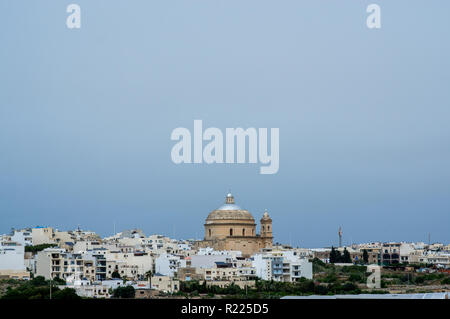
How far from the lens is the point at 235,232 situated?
195 ft

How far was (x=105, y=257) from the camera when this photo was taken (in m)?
48.5

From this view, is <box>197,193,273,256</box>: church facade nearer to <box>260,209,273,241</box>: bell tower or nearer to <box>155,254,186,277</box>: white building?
<box>260,209,273,241</box>: bell tower

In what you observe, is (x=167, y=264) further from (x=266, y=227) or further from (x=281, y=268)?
(x=266, y=227)

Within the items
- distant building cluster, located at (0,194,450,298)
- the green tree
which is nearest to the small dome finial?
distant building cluster, located at (0,194,450,298)

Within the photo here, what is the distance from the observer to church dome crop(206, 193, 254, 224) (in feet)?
196

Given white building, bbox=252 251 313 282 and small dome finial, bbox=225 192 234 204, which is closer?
white building, bbox=252 251 313 282

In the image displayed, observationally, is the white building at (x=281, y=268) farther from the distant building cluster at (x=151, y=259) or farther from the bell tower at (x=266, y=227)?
the bell tower at (x=266, y=227)

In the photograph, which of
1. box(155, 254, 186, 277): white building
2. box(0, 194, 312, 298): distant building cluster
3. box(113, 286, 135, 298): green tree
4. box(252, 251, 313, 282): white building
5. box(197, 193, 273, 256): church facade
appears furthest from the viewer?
box(197, 193, 273, 256): church facade

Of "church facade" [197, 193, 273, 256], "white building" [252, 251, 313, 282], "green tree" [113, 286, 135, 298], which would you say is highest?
"church facade" [197, 193, 273, 256]

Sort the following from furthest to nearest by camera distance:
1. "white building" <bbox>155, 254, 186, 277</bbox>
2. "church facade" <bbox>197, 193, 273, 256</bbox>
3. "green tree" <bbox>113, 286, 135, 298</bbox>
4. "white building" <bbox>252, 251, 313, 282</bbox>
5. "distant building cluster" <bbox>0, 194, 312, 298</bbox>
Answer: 1. "church facade" <bbox>197, 193, 273, 256</bbox>
2. "white building" <bbox>252, 251, 313, 282</bbox>
3. "white building" <bbox>155, 254, 186, 277</bbox>
4. "distant building cluster" <bbox>0, 194, 312, 298</bbox>
5. "green tree" <bbox>113, 286, 135, 298</bbox>

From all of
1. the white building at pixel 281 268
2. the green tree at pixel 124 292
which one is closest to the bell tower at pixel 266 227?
the white building at pixel 281 268

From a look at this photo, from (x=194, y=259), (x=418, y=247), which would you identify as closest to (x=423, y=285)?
(x=194, y=259)

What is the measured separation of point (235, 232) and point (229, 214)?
3.40ft
